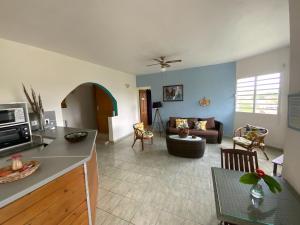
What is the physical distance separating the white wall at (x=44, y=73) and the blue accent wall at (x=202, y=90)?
2375mm

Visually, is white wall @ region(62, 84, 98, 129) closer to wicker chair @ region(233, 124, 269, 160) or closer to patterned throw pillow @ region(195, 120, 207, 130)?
patterned throw pillow @ region(195, 120, 207, 130)

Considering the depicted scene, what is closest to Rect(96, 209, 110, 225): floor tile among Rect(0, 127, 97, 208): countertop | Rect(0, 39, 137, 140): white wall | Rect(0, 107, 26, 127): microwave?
Rect(0, 127, 97, 208): countertop

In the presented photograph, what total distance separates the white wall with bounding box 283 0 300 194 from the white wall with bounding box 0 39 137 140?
3682 mm

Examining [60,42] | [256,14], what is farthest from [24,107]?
[256,14]

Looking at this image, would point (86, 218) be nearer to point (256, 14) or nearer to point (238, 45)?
point (256, 14)

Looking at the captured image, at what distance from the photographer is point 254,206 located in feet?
3.24

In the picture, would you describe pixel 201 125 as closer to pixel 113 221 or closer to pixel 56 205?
pixel 113 221

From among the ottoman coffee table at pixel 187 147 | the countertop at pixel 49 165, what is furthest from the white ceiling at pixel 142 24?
the ottoman coffee table at pixel 187 147

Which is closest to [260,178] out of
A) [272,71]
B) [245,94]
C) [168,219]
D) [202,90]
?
[168,219]

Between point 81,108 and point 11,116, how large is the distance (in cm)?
390

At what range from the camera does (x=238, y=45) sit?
9.71ft

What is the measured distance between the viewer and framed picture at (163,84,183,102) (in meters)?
5.42

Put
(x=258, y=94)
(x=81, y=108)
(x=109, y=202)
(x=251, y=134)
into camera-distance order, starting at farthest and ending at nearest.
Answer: (x=81, y=108), (x=258, y=94), (x=251, y=134), (x=109, y=202)

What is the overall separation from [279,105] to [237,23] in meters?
2.80
